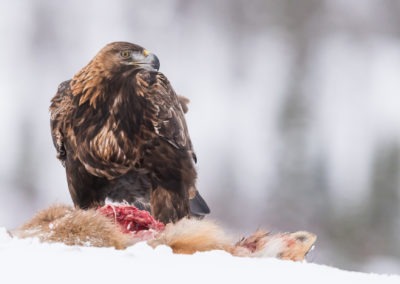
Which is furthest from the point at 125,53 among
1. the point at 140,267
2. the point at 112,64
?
the point at 140,267

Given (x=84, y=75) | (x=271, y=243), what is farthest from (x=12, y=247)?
(x=84, y=75)

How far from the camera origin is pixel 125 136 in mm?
1930

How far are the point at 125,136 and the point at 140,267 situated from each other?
87cm

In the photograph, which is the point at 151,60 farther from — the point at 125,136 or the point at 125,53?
the point at 125,136

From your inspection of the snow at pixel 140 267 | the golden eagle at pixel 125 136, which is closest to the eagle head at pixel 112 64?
the golden eagle at pixel 125 136

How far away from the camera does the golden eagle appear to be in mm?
1922

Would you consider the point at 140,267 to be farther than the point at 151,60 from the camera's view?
No

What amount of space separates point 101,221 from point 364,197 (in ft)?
8.22

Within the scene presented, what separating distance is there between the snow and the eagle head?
76 cm

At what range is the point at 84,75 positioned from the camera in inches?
76.8

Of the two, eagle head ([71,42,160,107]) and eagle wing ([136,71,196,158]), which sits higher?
eagle head ([71,42,160,107])

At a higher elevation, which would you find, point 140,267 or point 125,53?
point 125,53

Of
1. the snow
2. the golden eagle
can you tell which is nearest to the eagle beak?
the golden eagle

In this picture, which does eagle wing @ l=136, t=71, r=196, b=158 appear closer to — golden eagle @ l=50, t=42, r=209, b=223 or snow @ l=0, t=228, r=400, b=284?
golden eagle @ l=50, t=42, r=209, b=223
